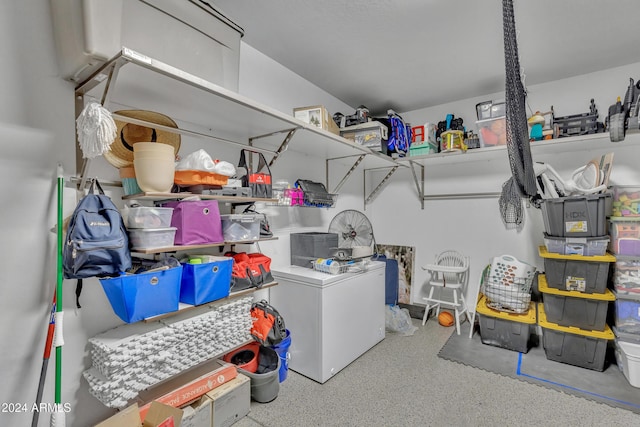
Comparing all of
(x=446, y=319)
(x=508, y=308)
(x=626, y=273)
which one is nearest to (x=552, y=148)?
(x=626, y=273)

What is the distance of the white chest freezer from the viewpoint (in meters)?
2.09

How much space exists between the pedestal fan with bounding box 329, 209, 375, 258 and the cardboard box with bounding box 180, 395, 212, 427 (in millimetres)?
1647

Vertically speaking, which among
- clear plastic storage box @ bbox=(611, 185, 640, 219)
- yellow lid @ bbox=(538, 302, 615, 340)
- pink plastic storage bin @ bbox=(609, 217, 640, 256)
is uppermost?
clear plastic storage box @ bbox=(611, 185, 640, 219)

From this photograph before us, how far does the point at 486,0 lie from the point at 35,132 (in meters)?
2.45

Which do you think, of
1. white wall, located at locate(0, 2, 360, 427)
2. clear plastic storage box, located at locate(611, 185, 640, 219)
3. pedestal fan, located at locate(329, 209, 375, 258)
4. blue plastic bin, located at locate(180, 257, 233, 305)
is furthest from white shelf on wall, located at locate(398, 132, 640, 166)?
white wall, located at locate(0, 2, 360, 427)

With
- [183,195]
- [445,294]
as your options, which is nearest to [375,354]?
[445,294]

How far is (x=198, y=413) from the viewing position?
4.94ft

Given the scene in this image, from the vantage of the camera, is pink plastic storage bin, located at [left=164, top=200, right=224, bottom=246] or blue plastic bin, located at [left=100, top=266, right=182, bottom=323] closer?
blue plastic bin, located at [left=100, top=266, right=182, bottom=323]

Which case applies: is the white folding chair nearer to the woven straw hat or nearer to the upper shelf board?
the upper shelf board

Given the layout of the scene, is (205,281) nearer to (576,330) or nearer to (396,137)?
(396,137)

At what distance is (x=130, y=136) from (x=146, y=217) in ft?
1.62

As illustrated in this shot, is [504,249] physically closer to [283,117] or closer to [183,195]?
[283,117]

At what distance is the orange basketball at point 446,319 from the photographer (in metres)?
3.07

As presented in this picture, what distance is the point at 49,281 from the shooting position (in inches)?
52.0
